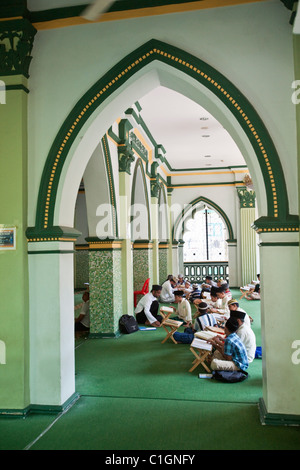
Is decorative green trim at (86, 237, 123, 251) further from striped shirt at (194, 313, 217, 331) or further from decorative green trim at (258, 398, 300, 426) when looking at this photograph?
decorative green trim at (258, 398, 300, 426)

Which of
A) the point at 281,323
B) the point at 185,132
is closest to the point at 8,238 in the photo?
the point at 281,323

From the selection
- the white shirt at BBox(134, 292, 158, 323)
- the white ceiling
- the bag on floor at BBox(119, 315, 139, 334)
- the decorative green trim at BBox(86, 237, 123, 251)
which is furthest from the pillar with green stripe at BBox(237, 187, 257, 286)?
the decorative green trim at BBox(86, 237, 123, 251)

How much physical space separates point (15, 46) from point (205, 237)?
50.4 ft

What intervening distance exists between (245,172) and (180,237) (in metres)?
3.69

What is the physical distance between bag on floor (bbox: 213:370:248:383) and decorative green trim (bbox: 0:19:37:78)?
4.35 m

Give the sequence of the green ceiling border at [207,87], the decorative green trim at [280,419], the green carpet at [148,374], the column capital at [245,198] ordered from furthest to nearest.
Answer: the column capital at [245,198] < the green carpet at [148,374] < the green ceiling border at [207,87] < the decorative green trim at [280,419]

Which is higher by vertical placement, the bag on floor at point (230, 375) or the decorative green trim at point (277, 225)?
the decorative green trim at point (277, 225)

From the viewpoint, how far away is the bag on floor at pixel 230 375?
16.9 feet

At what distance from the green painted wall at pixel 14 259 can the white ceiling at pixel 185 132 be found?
378cm

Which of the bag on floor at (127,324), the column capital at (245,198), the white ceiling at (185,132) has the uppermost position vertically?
the white ceiling at (185,132)

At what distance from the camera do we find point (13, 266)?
4324 millimetres

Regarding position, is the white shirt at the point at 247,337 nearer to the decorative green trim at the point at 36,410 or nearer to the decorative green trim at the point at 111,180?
the decorative green trim at the point at 36,410

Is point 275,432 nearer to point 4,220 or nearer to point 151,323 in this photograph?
point 4,220

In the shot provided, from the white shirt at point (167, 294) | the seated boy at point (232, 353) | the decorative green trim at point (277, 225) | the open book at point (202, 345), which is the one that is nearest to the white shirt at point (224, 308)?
the seated boy at point (232, 353)
